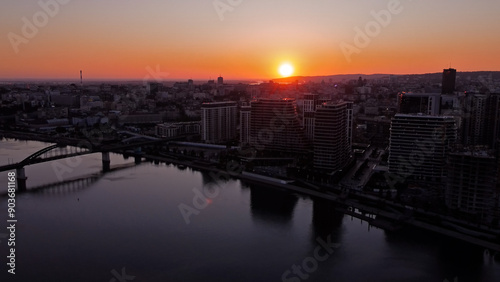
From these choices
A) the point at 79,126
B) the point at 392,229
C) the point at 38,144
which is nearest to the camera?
the point at 392,229

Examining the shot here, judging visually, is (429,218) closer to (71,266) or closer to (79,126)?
(71,266)

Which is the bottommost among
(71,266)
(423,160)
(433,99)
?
(71,266)

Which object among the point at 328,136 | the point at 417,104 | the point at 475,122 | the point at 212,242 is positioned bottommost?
the point at 212,242

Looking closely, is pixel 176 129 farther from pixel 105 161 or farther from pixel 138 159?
pixel 105 161

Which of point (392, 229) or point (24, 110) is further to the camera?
point (24, 110)

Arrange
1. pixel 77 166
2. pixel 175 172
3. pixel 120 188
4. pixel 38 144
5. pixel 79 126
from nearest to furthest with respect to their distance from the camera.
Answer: pixel 120 188 < pixel 175 172 < pixel 77 166 < pixel 38 144 < pixel 79 126

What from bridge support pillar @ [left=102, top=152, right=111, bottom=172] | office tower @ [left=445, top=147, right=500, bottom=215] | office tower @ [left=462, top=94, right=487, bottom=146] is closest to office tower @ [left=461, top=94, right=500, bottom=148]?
office tower @ [left=462, top=94, right=487, bottom=146]

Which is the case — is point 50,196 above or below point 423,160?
below

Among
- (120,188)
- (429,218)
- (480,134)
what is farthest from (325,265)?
(480,134)

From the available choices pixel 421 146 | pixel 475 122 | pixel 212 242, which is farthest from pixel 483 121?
pixel 212 242
